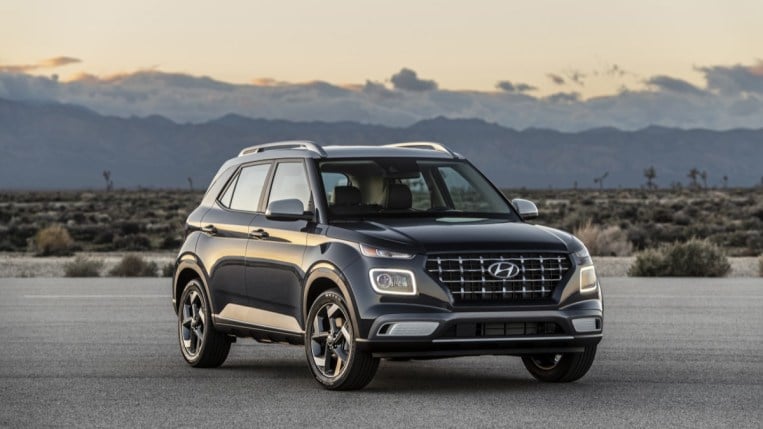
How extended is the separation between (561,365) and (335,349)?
1.98 metres

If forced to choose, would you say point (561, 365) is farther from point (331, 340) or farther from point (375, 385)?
point (331, 340)

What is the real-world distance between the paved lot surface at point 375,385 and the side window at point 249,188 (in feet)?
4.98

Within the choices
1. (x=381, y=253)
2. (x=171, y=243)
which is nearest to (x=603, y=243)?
(x=171, y=243)

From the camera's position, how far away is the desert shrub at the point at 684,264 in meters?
31.7

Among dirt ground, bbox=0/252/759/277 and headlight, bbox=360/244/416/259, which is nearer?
headlight, bbox=360/244/416/259

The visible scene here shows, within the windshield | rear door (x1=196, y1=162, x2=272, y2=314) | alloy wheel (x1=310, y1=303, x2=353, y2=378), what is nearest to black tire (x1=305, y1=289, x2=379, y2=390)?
alloy wheel (x1=310, y1=303, x2=353, y2=378)

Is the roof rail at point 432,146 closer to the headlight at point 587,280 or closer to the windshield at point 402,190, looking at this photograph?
the windshield at point 402,190

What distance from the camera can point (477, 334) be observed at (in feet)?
35.5

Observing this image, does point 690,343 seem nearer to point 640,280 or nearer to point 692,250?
point 640,280

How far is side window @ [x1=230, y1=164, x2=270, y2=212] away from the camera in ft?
42.3

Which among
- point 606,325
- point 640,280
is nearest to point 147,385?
point 606,325

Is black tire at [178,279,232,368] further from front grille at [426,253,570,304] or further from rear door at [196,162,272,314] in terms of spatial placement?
front grille at [426,253,570,304]

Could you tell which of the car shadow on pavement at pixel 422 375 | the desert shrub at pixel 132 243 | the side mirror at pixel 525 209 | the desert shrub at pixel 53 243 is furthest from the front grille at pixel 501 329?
the desert shrub at pixel 132 243

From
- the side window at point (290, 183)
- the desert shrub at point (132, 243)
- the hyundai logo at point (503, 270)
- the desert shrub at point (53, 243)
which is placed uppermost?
the side window at point (290, 183)
